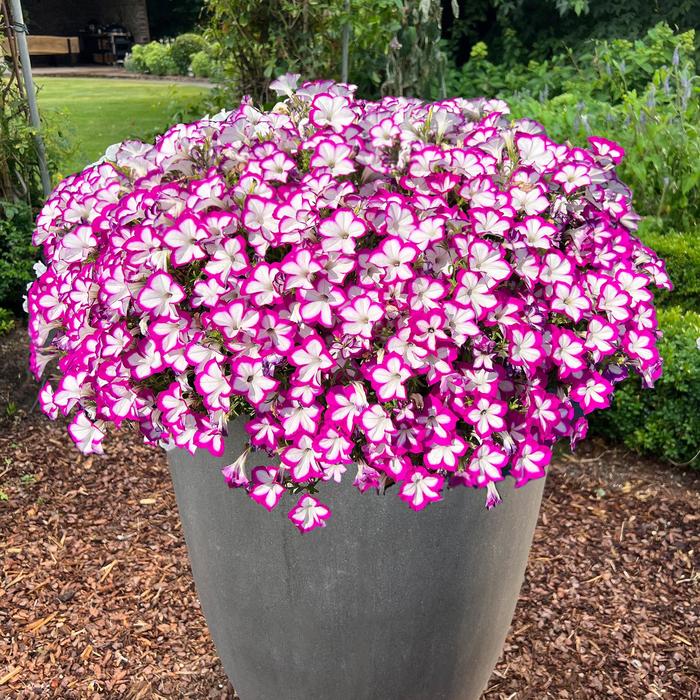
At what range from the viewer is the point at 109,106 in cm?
579

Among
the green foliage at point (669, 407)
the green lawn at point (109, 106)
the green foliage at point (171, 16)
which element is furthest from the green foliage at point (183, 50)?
the green foliage at point (669, 407)

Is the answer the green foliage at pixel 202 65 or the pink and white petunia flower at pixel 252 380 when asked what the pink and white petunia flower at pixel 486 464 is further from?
the green foliage at pixel 202 65

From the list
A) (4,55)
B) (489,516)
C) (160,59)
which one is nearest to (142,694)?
(489,516)

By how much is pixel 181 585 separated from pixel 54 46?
14.2 ft

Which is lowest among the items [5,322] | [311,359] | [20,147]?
[5,322]

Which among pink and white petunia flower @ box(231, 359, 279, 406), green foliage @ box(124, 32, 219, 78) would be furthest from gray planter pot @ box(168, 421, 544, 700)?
green foliage @ box(124, 32, 219, 78)

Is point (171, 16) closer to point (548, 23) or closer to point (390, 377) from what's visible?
point (548, 23)

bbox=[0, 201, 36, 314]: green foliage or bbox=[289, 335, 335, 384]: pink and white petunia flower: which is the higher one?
bbox=[289, 335, 335, 384]: pink and white petunia flower

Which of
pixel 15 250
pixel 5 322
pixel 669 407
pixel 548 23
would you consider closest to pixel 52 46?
pixel 15 250

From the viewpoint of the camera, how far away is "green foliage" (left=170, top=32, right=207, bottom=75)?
6.87 metres

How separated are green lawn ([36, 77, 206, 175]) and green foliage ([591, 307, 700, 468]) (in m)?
3.20

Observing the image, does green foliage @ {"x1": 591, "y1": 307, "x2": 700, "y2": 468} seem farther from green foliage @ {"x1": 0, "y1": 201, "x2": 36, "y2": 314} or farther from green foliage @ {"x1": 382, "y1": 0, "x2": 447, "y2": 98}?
green foliage @ {"x1": 382, "y1": 0, "x2": 447, "y2": 98}

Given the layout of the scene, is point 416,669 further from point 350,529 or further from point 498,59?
point 498,59

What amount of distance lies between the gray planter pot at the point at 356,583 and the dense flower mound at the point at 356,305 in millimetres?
101
